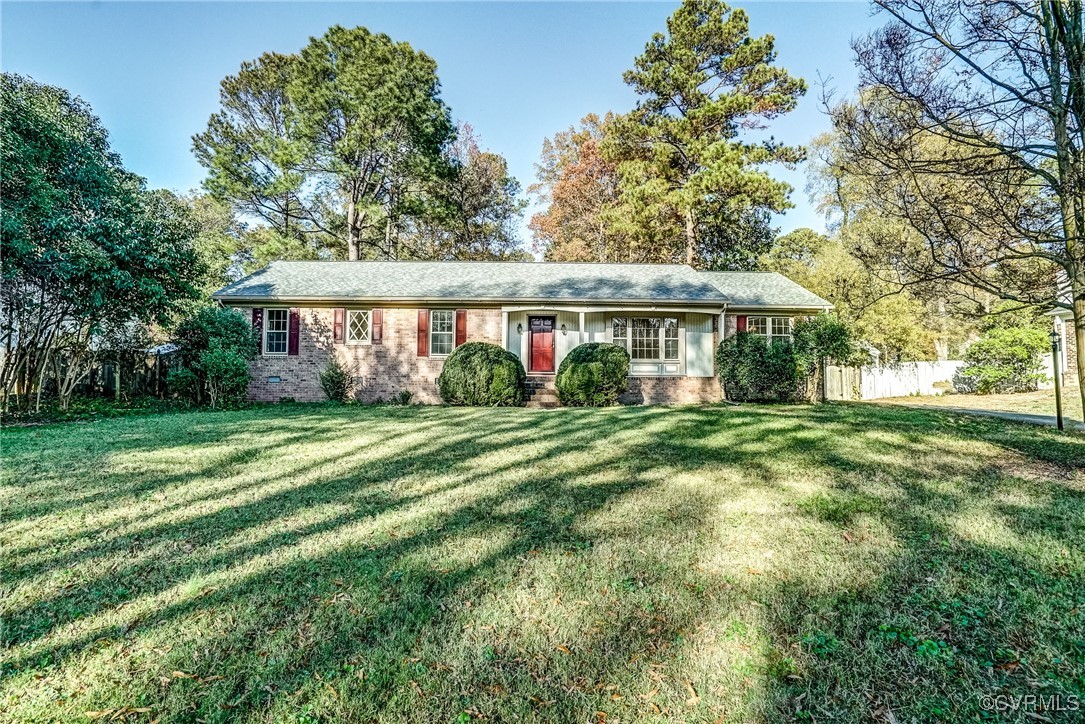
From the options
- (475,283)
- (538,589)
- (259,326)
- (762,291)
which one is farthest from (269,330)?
(762,291)

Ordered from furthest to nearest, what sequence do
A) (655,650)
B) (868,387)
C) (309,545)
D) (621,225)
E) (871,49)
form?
(621,225), (868,387), (871,49), (309,545), (655,650)

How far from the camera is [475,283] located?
14.7m

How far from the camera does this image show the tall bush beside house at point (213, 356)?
11.1 metres

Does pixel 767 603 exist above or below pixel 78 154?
below

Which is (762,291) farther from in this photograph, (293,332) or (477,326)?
(293,332)

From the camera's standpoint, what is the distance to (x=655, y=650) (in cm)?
215

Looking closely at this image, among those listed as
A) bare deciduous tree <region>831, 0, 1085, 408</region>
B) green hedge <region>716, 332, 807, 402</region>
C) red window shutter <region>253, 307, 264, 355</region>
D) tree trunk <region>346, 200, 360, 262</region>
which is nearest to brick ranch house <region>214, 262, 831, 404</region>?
red window shutter <region>253, 307, 264, 355</region>

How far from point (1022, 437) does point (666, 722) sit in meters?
7.87

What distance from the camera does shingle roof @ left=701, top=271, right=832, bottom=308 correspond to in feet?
46.0

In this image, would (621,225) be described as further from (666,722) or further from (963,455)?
(666,722)

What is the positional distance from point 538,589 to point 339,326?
41.0 ft

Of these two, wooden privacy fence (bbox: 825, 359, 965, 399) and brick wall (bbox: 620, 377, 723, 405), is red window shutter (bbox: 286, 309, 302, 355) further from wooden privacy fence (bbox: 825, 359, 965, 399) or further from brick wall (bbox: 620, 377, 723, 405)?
wooden privacy fence (bbox: 825, 359, 965, 399)

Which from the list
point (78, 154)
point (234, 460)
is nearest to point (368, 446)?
point (234, 460)

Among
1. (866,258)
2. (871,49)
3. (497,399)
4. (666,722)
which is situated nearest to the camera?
(666,722)
